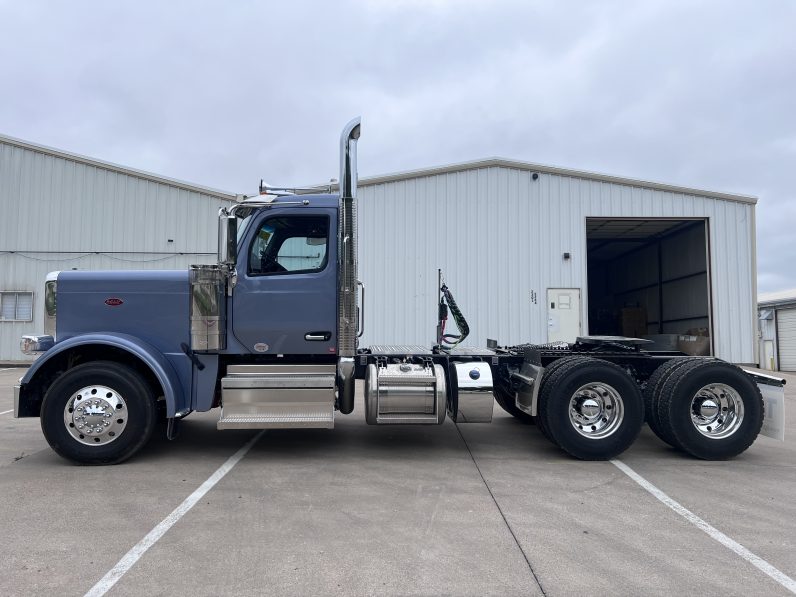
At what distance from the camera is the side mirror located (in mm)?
5898

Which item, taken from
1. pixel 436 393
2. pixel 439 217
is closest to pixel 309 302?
pixel 436 393

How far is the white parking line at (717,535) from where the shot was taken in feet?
11.1

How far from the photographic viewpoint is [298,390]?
597 centimetres

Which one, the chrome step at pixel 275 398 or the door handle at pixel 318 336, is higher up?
the door handle at pixel 318 336

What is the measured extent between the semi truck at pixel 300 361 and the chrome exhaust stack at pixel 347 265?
0.01 m

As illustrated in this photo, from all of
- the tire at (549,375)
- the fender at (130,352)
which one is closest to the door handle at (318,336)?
the fender at (130,352)

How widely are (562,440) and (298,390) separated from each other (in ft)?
9.68

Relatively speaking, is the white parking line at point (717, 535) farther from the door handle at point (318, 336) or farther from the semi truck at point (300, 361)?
the door handle at point (318, 336)

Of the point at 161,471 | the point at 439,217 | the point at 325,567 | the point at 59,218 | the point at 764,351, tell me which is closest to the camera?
the point at 325,567

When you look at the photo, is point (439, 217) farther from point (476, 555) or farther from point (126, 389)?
point (476, 555)

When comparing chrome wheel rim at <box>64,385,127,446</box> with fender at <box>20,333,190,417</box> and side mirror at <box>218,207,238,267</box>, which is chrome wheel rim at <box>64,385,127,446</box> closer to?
fender at <box>20,333,190,417</box>

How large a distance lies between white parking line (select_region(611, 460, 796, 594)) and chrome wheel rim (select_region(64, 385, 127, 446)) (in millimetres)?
5233

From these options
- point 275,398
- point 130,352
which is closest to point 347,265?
point 275,398

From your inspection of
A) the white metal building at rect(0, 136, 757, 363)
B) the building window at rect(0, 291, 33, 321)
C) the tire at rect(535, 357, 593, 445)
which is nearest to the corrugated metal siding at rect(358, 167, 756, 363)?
the white metal building at rect(0, 136, 757, 363)
